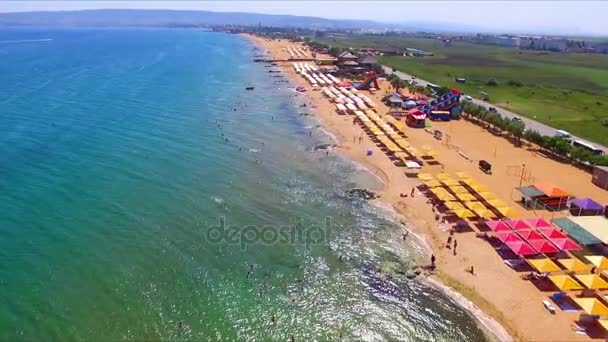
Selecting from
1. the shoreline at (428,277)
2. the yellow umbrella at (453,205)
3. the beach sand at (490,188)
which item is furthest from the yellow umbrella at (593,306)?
the yellow umbrella at (453,205)

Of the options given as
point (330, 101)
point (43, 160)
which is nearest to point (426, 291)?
point (43, 160)

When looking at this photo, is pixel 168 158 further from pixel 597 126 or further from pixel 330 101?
pixel 597 126

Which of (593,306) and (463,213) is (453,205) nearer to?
(463,213)

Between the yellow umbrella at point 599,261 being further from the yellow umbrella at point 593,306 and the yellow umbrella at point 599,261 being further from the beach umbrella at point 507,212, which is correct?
the beach umbrella at point 507,212

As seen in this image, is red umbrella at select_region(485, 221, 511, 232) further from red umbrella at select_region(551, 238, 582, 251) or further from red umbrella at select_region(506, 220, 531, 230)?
red umbrella at select_region(551, 238, 582, 251)

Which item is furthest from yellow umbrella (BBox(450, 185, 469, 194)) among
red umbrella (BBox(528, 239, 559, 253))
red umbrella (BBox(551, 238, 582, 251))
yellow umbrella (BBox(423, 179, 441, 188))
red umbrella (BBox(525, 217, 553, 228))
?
red umbrella (BBox(551, 238, 582, 251))
